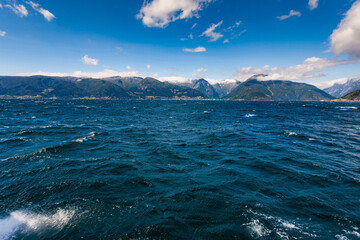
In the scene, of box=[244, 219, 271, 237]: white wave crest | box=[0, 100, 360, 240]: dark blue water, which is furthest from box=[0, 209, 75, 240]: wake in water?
box=[244, 219, 271, 237]: white wave crest

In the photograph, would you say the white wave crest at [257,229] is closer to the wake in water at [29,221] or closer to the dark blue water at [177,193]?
the dark blue water at [177,193]

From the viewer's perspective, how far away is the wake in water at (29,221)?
9.13 meters

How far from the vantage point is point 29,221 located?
971cm

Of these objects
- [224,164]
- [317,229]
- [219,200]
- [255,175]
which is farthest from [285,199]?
[224,164]

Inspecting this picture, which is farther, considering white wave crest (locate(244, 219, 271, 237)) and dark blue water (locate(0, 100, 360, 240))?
dark blue water (locate(0, 100, 360, 240))

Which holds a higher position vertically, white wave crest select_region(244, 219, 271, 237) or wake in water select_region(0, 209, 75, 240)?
white wave crest select_region(244, 219, 271, 237)

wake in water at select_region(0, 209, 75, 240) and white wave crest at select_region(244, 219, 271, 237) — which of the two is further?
wake in water at select_region(0, 209, 75, 240)

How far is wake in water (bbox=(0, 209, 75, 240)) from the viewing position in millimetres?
9133

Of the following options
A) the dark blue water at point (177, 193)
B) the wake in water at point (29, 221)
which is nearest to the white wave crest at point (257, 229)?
the dark blue water at point (177, 193)

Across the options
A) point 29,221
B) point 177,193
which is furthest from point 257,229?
point 29,221

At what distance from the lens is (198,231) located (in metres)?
8.91

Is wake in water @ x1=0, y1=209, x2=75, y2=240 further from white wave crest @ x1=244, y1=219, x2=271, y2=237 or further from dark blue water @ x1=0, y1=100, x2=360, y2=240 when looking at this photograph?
white wave crest @ x1=244, y1=219, x2=271, y2=237

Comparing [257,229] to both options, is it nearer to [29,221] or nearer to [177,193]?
[177,193]

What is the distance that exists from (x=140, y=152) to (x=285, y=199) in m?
16.7
